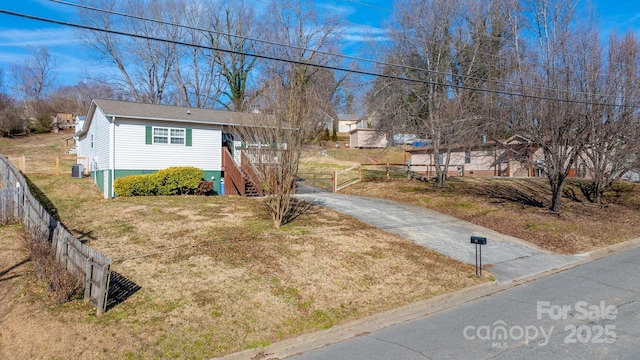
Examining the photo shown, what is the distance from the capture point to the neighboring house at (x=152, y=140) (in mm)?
19109

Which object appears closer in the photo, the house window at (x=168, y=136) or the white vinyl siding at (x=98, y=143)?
the white vinyl siding at (x=98, y=143)

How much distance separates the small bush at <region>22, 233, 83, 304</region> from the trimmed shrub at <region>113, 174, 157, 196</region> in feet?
32.2

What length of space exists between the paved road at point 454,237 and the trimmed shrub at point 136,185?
272 inches

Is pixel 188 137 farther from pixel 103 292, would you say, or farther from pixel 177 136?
pixel 103 292

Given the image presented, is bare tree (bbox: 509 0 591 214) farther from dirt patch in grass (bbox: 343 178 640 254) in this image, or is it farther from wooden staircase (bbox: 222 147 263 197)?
wooden staircase (bbox: 222 147 263 197)

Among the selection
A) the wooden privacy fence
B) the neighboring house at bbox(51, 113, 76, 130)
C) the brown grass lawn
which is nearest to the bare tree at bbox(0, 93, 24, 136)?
the neighboring house at bbox(51, 113, 76, 130)

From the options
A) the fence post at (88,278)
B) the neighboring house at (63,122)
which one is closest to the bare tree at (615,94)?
the fence post at (88,278)

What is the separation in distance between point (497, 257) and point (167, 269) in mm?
8834

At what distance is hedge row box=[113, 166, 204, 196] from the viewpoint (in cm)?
1766

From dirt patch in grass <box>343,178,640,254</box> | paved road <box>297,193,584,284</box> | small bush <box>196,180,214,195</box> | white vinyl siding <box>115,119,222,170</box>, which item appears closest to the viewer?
paved road <box>297,193,584,284</box>

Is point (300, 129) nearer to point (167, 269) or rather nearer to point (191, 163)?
point (167, 269)

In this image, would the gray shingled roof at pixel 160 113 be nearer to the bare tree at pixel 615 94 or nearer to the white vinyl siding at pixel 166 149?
the white vinyl siding at pixel 166 149

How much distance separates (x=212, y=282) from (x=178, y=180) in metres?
11.6

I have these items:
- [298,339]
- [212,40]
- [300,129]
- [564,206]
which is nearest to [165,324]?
[298,339]
